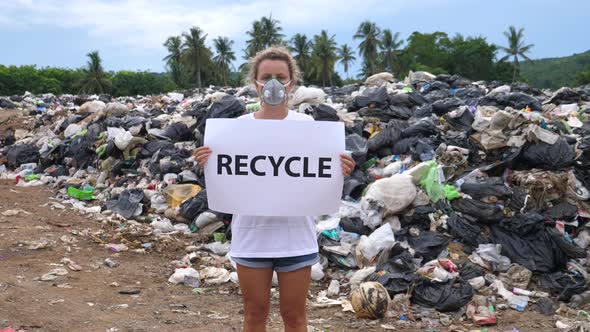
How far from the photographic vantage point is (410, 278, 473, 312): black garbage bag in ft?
12.9

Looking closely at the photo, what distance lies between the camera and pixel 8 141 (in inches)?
459

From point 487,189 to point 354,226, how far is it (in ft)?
4.59

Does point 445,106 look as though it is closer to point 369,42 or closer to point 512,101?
point 512,101

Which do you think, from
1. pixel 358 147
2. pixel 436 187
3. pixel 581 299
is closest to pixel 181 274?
pixel 436 187

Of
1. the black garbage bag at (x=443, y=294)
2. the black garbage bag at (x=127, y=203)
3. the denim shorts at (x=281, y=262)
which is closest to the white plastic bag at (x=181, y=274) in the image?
the black garbage bag at (x=443, y=294)

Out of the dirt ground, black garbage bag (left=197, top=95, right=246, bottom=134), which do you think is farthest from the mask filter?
black garbage bag (left=197, top=95, right=246, bottom=134)

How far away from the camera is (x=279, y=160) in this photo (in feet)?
6.63

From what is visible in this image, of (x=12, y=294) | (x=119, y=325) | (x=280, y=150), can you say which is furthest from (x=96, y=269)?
(x=280, y=150)

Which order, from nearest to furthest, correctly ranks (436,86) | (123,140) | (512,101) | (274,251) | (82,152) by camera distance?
(274,251)
(512,101)
(123,140)
(82,152)
(436,86)

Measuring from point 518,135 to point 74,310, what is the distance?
4782mm

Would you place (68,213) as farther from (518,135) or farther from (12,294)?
(518,135)

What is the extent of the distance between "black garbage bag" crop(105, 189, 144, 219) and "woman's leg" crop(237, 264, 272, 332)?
15.8ft

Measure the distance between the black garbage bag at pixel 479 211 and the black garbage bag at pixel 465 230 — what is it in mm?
100

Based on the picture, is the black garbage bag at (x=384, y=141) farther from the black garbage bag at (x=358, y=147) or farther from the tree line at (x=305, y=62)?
the tree line at (x=305, y=62)
